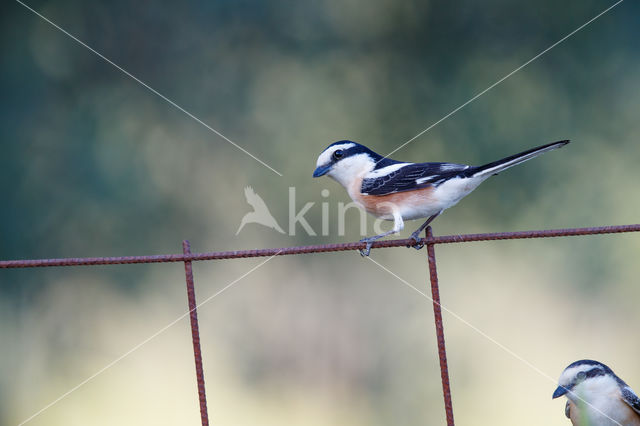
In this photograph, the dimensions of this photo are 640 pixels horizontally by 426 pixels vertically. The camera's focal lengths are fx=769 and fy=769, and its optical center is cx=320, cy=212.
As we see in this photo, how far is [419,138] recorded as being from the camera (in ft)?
17.3

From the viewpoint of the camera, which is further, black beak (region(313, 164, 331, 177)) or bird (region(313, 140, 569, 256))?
black beak (region(313, 164, 331, 177))

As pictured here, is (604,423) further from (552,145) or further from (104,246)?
(104,246)

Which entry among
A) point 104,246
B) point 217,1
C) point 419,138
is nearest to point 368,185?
point 419,138

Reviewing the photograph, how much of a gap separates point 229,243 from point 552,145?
3.58 metres

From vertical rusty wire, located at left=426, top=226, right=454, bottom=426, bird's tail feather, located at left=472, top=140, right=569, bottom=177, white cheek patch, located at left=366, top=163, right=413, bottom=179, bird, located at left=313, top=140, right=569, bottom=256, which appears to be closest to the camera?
vertical rusty wire, located at left=426, top=226, right=454, bottom=426

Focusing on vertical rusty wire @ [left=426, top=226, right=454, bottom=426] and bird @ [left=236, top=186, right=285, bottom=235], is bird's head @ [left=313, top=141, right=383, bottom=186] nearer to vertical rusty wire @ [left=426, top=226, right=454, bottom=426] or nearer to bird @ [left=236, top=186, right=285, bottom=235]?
vertical rusty wire @ [left=426, top=226, right=454, bottom=426]

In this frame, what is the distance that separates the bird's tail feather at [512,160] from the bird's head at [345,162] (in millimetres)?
557

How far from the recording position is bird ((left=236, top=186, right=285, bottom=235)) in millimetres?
5074

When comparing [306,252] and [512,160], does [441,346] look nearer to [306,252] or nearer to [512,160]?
[306,252]

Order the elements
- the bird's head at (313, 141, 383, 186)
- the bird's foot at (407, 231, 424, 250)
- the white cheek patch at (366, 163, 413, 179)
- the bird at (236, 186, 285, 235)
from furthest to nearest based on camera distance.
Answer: the bird at (236, 186, 285, 235) → the bird's head at (313, 141, 383, 186) → the white cheek patch at (366, 163, 413, 179) → the bird's foot at (407, 231, 424, 250)

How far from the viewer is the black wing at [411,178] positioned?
2.57 meters

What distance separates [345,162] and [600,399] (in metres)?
1.23

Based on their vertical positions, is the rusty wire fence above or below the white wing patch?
below

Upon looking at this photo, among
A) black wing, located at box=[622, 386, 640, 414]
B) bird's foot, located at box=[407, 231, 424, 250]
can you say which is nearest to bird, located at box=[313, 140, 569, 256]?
bird's foot, located at box=[407, 231, 424, 250]
